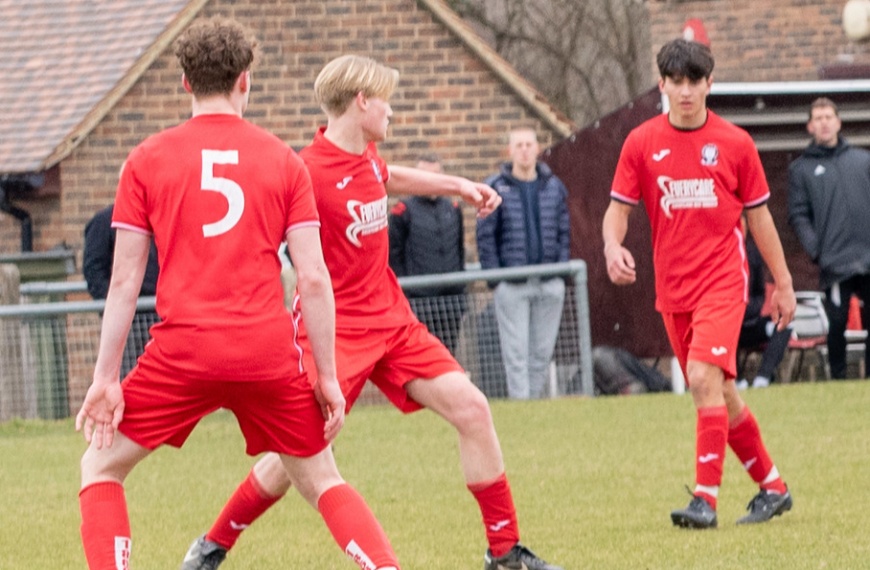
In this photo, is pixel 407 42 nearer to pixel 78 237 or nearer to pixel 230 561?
pixel 78 237

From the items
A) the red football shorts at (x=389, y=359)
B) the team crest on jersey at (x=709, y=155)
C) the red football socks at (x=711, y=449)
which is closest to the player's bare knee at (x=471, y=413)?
the red football shorts at (x=389, y=359)

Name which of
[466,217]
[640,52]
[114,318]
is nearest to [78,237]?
Result: [466,217]

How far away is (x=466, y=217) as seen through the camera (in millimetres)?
18766

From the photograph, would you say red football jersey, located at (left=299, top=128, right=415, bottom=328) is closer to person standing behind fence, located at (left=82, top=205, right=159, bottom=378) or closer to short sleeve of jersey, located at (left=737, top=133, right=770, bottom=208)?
short sleeve of jersey, located at (left=737, top=133, right=770, bottom=208)

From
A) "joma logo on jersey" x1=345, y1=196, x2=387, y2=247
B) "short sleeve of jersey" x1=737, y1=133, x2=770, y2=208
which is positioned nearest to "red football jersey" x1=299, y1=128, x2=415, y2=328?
"joma logo on jersey" x1=345, y1=196, x2=387, y2=247

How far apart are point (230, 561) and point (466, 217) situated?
1117cm

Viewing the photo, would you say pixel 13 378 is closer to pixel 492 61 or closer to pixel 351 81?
pixel 492 61

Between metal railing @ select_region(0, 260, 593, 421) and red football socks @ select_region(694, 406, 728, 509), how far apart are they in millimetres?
6211

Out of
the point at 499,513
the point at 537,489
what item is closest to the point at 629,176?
the point at 499,513

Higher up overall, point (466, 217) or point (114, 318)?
point (114, 318)

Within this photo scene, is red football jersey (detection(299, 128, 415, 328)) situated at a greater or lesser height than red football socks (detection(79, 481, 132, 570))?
greater

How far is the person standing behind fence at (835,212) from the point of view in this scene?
14938 mm

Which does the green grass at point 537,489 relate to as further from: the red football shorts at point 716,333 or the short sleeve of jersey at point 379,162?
the short sleeve of jersey at point 379,162

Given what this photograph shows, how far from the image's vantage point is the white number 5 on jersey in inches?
213
